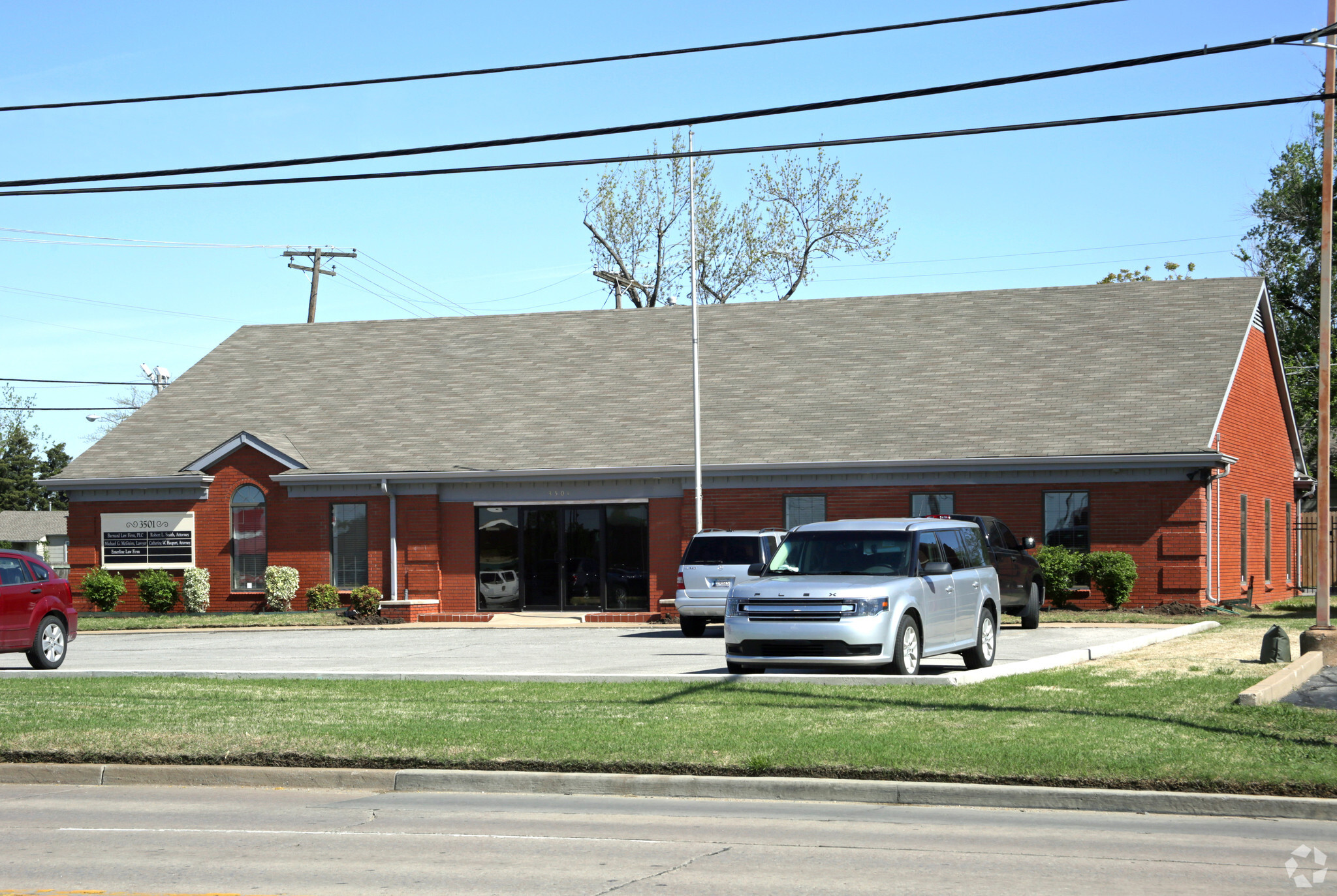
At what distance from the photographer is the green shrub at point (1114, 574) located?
2881 cm

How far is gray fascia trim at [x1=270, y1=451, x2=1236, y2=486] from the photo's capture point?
1134 inches

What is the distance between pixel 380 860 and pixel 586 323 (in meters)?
31.3

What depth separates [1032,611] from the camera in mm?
25734

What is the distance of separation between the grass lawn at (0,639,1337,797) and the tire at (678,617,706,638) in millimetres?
8666

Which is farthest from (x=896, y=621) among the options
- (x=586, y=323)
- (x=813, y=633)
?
(x=586, y=323)

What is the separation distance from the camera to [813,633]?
1608 centimetres

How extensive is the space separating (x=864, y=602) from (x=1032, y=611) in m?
10.8

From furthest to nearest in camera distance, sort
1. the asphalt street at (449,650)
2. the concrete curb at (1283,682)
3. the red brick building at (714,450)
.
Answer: the red brick building at (714,450), the asphalt street at (449,650), the concrete curb at (1283,682)

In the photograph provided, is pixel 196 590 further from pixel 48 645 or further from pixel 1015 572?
pixel 1015 572

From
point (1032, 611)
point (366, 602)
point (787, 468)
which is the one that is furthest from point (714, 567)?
point (366, 602)

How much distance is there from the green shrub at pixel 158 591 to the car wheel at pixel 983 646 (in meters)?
22.6

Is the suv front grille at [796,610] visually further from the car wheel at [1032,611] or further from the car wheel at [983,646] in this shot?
the car wheel at [1032,611]

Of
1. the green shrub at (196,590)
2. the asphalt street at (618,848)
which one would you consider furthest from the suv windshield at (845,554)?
the green shrub at (196,590)

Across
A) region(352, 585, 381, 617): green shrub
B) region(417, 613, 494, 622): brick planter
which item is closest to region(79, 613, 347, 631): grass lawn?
region(352, 585, 381, 617): green shrub
